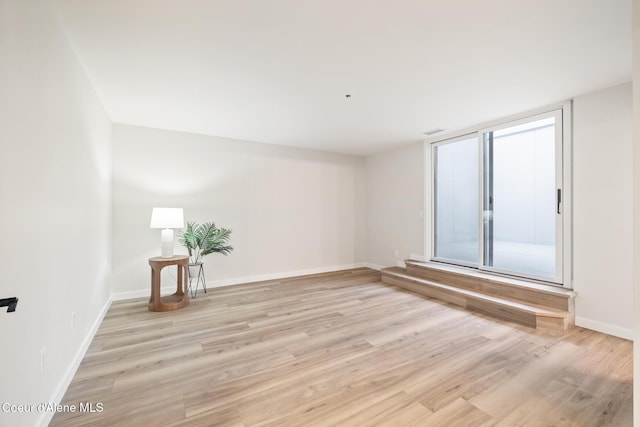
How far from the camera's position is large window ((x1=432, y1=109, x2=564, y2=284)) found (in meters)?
3.31

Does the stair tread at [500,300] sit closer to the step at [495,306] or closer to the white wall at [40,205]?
the step at [495,306]

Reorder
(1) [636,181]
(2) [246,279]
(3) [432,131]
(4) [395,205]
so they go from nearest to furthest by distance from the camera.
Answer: (1) [636,181] < (3) [432,131] < (2) [246,279] < (4) [395,205]

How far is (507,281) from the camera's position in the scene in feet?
11.2

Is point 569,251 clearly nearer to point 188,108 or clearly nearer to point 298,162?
point 298,162

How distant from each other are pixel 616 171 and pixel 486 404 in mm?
2709

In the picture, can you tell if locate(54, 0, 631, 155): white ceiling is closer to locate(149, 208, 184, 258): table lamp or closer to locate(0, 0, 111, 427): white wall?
locate(0, 0, 111, 427): white wall

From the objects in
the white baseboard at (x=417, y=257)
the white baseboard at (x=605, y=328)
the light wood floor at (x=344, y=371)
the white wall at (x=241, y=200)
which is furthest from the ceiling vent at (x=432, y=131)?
the white baseboard at (x=605, y=328)

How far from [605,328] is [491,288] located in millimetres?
1031

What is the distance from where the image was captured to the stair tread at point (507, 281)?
2959 millimetres

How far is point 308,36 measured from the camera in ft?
→ 6.38

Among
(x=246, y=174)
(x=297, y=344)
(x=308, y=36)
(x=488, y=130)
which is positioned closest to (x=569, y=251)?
(x=488, y=130)

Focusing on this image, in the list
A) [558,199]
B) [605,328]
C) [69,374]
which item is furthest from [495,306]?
[69,374]

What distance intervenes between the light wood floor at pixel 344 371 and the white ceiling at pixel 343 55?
8.17 feet

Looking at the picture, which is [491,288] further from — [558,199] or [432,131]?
[432,131]
